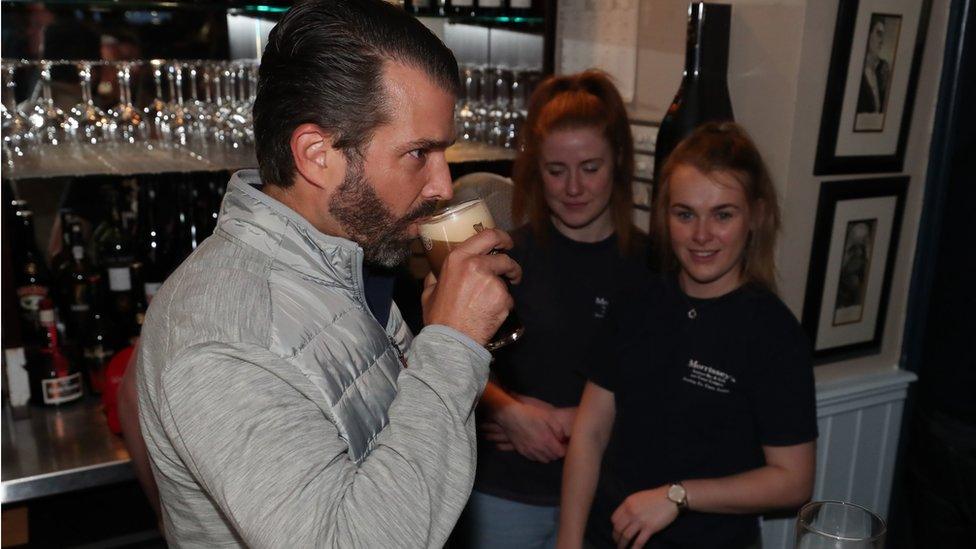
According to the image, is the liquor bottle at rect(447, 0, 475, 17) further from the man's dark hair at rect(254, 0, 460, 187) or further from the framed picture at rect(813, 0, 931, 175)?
the man's dark hair at rect(254, 0, 460, 187)

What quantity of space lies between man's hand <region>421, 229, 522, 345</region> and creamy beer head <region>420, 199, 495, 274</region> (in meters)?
0.18

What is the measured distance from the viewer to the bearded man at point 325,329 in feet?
2.64

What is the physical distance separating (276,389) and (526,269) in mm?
1092

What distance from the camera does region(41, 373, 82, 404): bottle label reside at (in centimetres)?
212

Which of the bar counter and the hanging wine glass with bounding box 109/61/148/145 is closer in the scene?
the bar counter

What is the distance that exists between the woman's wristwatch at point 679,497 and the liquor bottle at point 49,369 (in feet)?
5.08

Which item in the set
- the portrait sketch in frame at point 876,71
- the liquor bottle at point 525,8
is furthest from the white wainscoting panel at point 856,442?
the liquor bottle at point 525,8

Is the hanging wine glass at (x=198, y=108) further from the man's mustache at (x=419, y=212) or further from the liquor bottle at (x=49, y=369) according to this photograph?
the man's mustache at (x=419, y=212)

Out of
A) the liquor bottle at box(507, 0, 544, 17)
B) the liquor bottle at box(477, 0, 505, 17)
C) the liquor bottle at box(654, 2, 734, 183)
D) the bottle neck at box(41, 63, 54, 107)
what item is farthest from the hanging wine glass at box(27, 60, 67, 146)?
the liquor bottle at box(654, 2, 734, 183)

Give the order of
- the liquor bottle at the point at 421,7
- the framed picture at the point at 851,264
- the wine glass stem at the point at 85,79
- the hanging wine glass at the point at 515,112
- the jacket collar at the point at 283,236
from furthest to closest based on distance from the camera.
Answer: the hanging wine glass at the point at 515,112, the liquor bottle at the point at 421,7, the wine glass stem at the point at 85,79, the framed picture at the point at 851,264, the jacket collar at the point at 283,236

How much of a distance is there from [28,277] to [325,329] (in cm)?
181

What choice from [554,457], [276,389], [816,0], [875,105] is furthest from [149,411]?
[875,105]

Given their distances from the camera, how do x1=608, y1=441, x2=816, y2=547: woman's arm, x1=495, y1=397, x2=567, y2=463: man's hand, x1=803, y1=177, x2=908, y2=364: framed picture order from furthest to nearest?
x1=803, y1=177, x2=908, y2=364: framed picture
x1=495, y1=397, x2=567, y2=463: man's hand
x1=608, y1=441, x2=816, y2=547: woman's arm

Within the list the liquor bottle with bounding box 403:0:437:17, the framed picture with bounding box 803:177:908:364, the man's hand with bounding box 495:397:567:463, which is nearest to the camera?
the man's hand with bounding box 495:397:567:463
